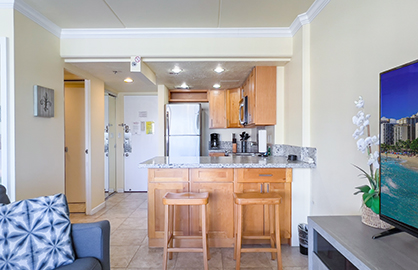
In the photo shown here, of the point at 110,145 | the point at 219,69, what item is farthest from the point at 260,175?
the point at 110,145

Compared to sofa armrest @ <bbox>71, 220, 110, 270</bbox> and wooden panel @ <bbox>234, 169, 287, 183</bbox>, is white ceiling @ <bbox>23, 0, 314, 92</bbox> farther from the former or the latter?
sofa armrest @ <bbox>71, 220, 110, 270</bbox>

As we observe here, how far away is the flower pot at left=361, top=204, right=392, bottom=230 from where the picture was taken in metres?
1.19

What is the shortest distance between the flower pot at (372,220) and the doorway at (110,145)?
458 centimetres

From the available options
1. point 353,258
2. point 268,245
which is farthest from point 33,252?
point 268,245

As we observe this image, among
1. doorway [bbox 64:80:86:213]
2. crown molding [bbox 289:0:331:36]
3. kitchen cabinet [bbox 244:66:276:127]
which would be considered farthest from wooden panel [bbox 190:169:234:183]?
doorway [bbox 64:80:86:213]

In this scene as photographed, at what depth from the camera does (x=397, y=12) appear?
1265 millimetres

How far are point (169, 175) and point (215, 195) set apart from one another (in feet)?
1.73

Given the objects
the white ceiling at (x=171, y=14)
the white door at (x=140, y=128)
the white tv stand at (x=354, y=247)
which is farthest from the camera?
the white door at (x=140, y=128)

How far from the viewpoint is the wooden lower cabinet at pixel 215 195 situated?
93.8 inches

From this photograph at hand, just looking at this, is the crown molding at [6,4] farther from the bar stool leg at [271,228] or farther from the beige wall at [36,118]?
the bar stool leg at [271,228]

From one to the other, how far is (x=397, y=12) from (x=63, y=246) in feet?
7.59

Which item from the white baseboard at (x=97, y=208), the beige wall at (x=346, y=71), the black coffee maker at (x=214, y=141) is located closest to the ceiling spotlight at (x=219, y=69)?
the beige wall at (x=346, y=71)

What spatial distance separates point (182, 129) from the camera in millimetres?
4328

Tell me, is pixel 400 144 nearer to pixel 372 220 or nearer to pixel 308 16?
pixel 372 220
